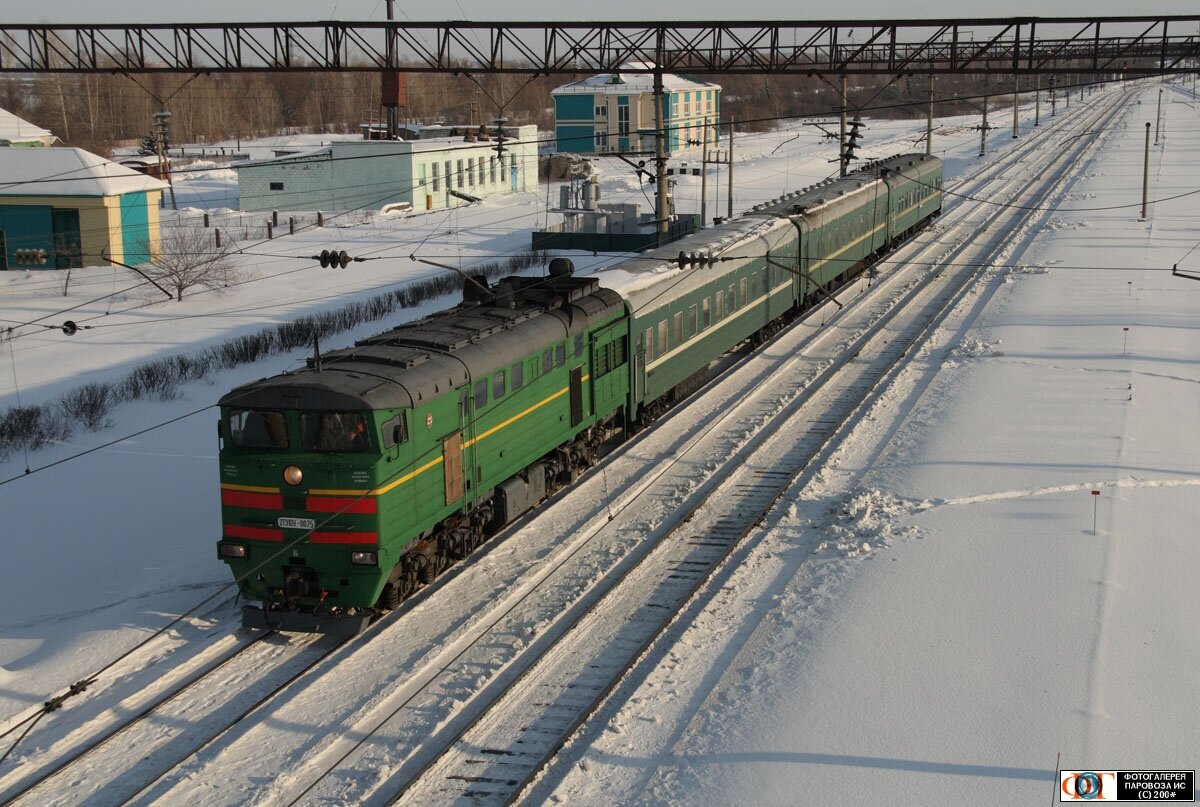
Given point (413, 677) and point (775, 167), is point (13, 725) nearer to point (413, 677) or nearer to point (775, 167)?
point (413, 677)

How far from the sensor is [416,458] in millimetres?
15125

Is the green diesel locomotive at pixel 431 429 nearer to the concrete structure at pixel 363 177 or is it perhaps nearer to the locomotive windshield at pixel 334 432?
the locomotive windshield at pixel 334 432

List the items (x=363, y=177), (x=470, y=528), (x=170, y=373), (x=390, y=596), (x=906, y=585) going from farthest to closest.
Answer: (x=363, y=177)
(x=170, y=373)
(x=470, y=528)
(x=906, y=585)
(x=390, y=596)

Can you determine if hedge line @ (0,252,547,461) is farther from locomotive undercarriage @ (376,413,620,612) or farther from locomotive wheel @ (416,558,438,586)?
locomotive wheel @ (416,558,438,586)

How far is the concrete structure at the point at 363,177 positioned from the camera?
6844 cm

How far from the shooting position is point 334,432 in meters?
14.4

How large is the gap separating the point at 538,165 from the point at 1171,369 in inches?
2534

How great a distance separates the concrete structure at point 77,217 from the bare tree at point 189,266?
2019 mm

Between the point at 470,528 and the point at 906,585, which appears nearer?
the point at 906,585

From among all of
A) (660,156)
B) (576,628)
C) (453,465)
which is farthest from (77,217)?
(576,628)

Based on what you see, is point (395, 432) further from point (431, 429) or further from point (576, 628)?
point (576, 628)

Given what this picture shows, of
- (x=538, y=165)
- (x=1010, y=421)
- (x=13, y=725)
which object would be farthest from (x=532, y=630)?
(x=538, y=165)

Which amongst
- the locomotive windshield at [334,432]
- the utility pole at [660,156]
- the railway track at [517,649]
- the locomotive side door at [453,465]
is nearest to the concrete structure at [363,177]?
the utility pole at [660,156]

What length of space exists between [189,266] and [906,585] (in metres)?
33.3
